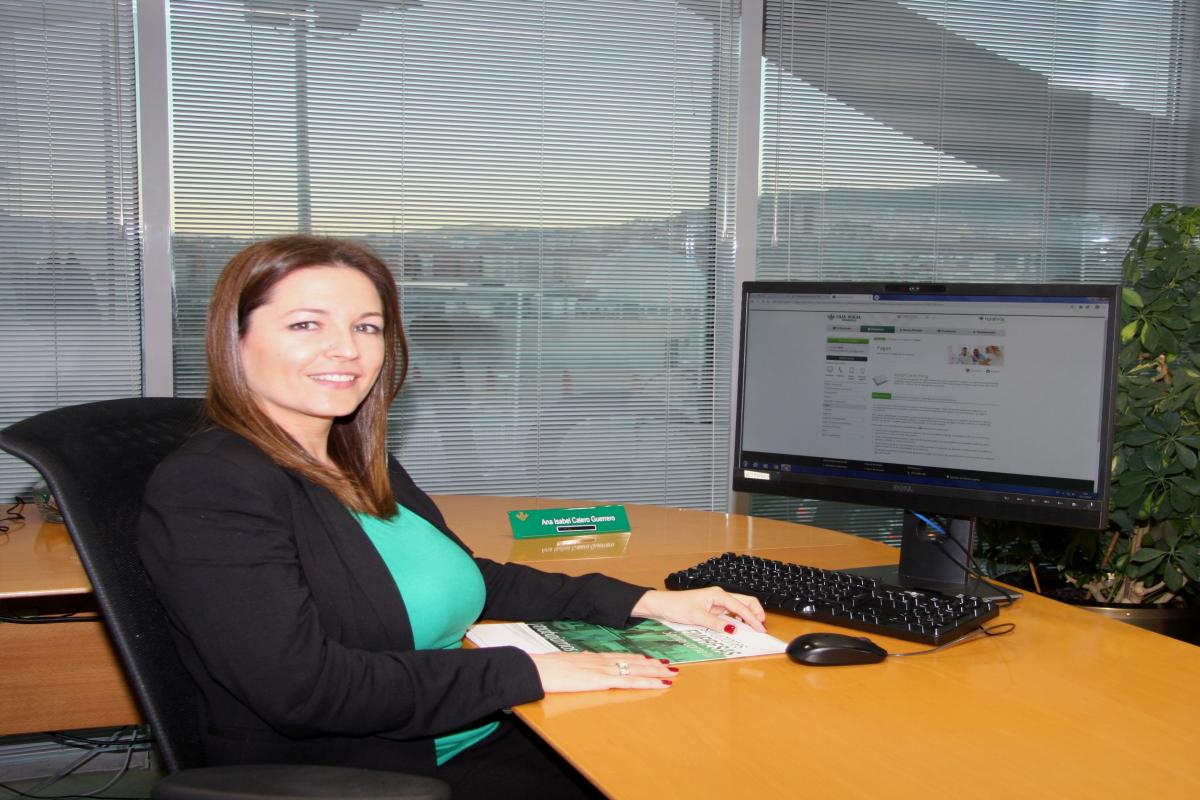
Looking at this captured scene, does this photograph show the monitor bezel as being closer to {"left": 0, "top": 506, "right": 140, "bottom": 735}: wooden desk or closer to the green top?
the green top

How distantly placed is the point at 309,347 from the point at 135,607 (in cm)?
40

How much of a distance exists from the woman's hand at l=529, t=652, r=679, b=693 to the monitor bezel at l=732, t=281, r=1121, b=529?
587mm

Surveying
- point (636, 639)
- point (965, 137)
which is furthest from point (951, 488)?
point (965, 137)

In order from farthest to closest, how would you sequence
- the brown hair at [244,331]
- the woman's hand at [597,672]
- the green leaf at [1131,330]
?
the green leaf at [1131,330]
the brown hair at [244,331]
the woman's hand at [597,672]

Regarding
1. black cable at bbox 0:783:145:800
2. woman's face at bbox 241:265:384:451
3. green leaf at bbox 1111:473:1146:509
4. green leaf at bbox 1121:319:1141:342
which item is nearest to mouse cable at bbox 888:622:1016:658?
woman's face at bbox 241:265:384:451

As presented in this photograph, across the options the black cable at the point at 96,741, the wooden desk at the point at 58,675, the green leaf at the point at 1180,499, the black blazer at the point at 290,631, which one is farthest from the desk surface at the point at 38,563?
the green leaf at the point at 1180,499

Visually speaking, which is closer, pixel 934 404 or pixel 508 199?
pixel 934 404

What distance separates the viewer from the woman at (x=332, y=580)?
1278 millimetres

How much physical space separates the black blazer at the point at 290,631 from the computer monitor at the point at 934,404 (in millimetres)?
763

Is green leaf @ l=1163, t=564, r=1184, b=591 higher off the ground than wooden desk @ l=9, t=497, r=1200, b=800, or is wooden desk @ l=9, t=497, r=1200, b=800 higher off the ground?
wooden desk @ l=9, t=497, r=1200, b=800

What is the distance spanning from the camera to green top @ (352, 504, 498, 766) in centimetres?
150

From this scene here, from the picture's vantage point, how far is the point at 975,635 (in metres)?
1.59

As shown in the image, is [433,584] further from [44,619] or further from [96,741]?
[96,741]

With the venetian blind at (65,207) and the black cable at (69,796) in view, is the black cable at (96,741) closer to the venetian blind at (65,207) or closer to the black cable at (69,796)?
the black cable at (69,796)
